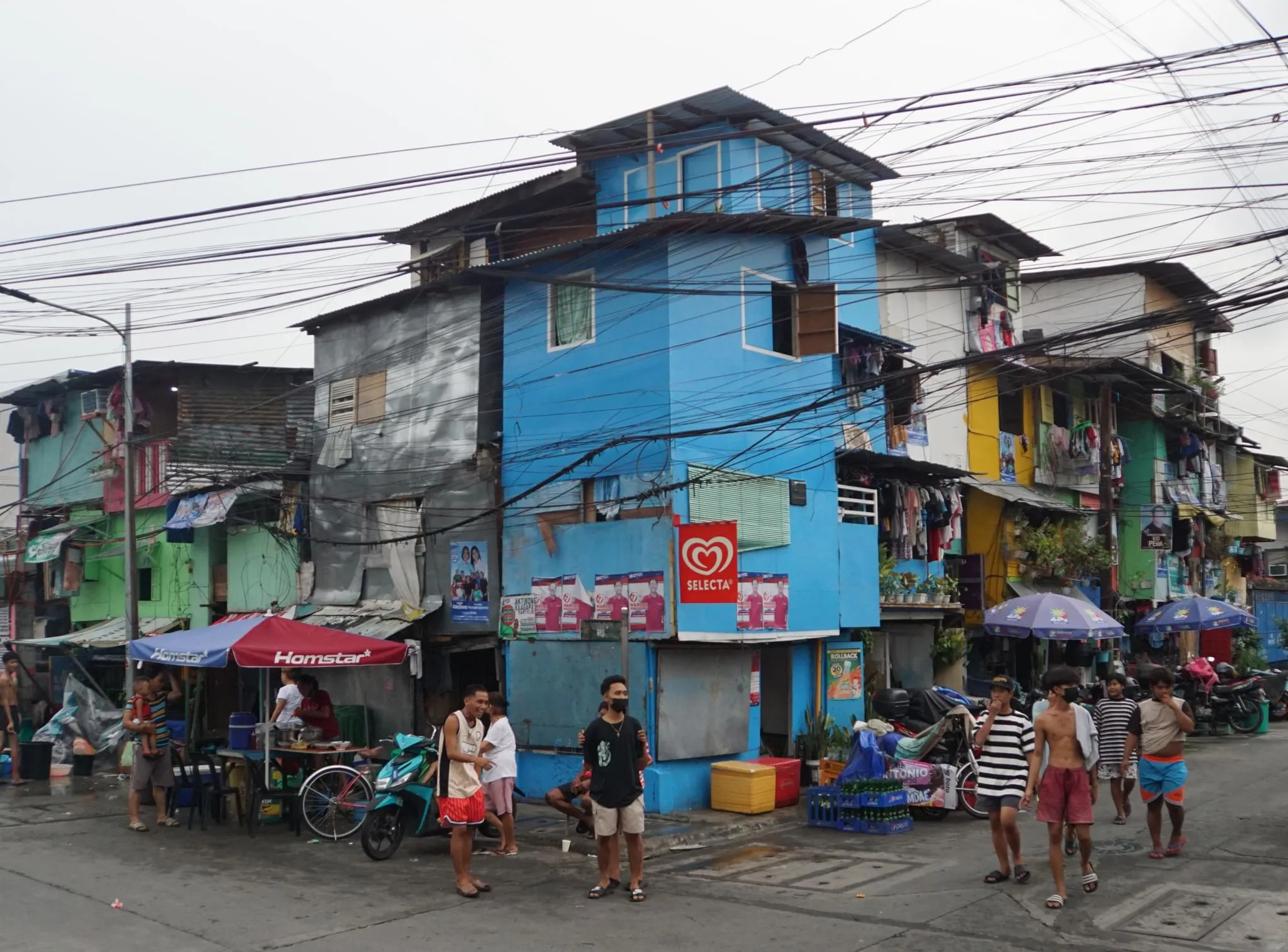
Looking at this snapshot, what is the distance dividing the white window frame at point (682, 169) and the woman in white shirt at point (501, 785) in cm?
792

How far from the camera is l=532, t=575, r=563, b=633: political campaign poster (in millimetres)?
16672

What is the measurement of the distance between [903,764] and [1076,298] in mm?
20113

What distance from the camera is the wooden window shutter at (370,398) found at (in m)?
20.3

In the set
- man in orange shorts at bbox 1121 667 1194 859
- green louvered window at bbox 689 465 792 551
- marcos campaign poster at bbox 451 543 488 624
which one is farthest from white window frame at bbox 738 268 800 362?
man in orange shorts at bbox 1121 667 1194 859

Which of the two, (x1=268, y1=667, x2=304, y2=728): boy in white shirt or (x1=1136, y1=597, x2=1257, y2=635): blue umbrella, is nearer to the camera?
(x1=268, y1=667, x2=304, y2=728): boy in white shirt

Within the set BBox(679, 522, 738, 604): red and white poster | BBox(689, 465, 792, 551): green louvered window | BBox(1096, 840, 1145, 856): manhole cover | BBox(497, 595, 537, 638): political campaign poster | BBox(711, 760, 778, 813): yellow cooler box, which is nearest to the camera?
BBox(1096, 840, 1145, 856): manhole cover

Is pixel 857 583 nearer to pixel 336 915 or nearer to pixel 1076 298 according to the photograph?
pixel 336 915

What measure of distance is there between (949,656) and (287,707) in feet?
38.2

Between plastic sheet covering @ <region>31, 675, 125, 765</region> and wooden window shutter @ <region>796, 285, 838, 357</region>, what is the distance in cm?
1342

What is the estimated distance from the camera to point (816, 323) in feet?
56.5

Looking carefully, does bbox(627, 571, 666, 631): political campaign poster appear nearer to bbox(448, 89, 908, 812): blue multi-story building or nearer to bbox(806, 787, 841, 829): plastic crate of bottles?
bbox(448, 89, 908, 812): blue multi-story building

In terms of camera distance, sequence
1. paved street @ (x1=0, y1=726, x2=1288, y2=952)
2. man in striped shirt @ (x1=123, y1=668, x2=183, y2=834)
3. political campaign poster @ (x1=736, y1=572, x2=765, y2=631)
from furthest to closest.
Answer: political campaign poster @ (x1=736, y1=572, x2=765, y2=631)
man in striped shirt @ (x1=123, y1=668, x2=183, y2=834)
paved street @ (x1=0, y1=726, x2=1288, y2=952)

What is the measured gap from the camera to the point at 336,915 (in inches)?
370

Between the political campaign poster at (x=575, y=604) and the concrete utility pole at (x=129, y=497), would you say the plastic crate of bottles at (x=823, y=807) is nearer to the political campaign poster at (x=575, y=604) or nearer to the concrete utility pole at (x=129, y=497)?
the political campaign poster at (x=575, y=604)
